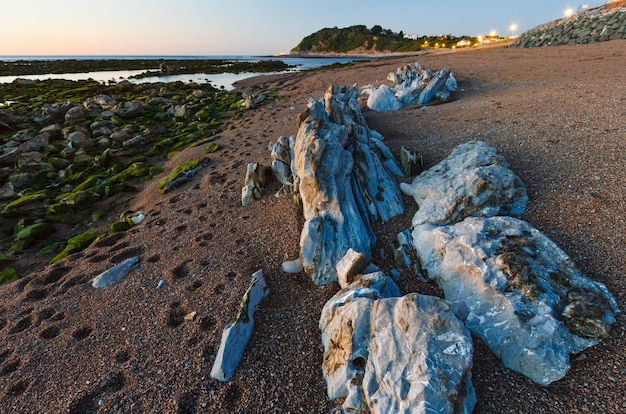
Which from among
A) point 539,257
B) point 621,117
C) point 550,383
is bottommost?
point 550,383

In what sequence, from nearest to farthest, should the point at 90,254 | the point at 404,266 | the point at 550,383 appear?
the point at 550,383 → the point at 404,266 → the point at 90,254

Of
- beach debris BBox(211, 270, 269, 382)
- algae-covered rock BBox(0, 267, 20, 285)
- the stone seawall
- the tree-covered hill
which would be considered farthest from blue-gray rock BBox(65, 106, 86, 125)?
the tree-covered hill

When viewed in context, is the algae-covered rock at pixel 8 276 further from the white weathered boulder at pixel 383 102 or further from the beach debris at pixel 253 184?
the white weathered boulder at pixel 383 102

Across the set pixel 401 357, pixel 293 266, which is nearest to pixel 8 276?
pixel 293 266

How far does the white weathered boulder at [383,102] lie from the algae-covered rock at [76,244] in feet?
45.5

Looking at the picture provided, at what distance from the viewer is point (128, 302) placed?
19.6 ft

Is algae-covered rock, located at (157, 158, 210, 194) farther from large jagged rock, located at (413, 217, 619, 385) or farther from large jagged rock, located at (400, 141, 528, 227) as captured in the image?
large jagged rock, located at (413, 217, 619, 385)

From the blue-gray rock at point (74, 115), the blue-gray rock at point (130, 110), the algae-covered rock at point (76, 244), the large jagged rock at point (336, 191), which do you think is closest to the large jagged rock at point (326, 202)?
the large jagged rock at point (336, 191)

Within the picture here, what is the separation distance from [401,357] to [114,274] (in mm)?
6327

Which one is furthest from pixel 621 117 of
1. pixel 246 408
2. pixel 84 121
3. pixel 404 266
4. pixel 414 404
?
pixel 84 121

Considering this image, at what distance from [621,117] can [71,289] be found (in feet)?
52.2

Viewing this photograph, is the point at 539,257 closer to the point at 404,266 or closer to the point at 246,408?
the point at 404,266

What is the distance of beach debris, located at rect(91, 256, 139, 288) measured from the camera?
6602 mm

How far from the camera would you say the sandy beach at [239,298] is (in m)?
4.05
